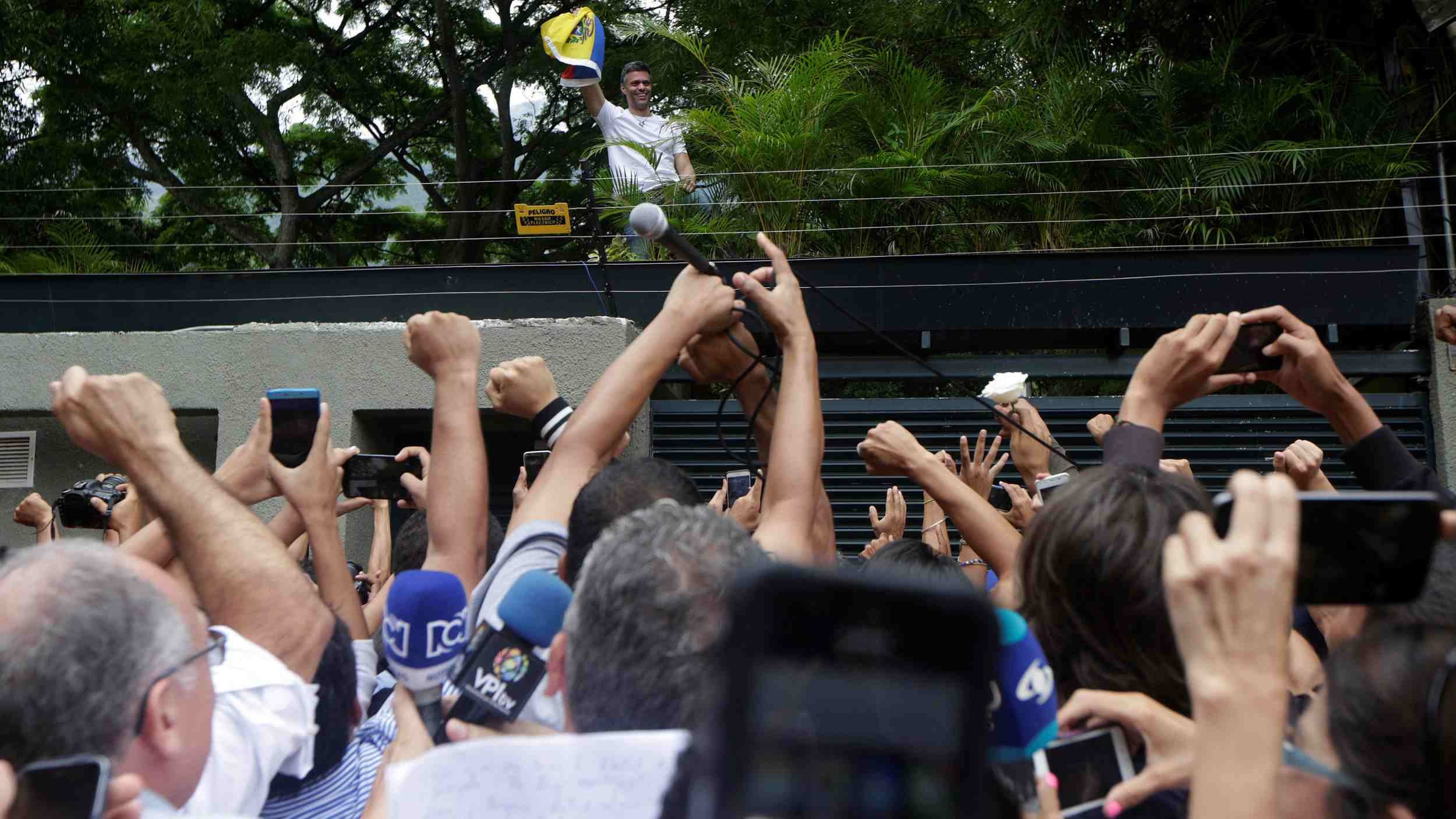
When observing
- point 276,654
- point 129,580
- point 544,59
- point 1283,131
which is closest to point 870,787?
point 129,580

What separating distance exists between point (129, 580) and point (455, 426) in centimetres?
133

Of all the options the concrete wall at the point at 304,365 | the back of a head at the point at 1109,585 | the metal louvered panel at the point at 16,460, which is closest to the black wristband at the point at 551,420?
the back of a head at the point at 1109,585

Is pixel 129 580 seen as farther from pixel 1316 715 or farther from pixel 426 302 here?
pixel 426 302

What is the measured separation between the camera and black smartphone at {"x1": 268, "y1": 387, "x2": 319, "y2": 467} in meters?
3.01

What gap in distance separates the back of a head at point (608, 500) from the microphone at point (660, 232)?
557 millimetres

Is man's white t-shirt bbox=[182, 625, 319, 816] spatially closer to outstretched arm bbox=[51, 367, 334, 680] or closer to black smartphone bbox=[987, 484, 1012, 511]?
outstretched arm bbox=[51, 367, 334, 680]

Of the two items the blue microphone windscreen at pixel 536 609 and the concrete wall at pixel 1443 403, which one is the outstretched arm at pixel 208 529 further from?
the concrete wall at pixel 1443 403

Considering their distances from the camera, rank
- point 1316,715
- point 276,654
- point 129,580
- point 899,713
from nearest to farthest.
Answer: point 899,713 → point 1316,715 → point 129,580 → point 276,654

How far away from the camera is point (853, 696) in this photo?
0.98 metres

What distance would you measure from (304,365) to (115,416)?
4.84m

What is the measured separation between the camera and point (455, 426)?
118 inches

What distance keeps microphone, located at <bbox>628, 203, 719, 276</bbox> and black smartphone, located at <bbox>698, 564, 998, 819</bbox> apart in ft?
5.60

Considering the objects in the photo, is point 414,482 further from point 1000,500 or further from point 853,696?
point 853,696

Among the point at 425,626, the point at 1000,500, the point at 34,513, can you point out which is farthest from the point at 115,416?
the point at 1000,500
